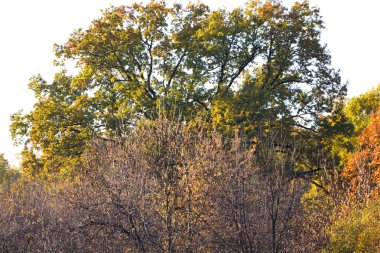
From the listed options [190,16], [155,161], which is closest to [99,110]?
[190,16]

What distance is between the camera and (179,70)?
92.4 feet

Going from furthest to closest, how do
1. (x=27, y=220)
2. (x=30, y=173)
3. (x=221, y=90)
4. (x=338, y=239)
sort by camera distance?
(x=30, y=173)
(x=221, y=90)
(x=27, y=220)
(x=338, y=239)

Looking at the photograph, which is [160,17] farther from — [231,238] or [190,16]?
[231,238]

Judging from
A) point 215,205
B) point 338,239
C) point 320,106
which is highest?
point 320,106

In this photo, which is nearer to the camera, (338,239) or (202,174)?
(202,174)

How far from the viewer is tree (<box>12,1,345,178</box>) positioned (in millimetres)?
26672

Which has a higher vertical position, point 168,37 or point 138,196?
point 168,37

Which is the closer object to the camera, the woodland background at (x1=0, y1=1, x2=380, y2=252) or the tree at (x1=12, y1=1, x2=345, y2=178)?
the woodland background at (x1=0, y1=1, x2=380, y2=252)

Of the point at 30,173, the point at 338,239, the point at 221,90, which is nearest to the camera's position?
the point at 338,239

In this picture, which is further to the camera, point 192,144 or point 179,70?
point 179,70

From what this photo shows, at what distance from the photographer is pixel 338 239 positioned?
16.0m

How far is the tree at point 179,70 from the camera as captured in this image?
1050 inches

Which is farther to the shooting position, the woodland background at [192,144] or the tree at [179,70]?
the tree at [179,70]

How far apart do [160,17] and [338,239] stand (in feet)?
51.7
